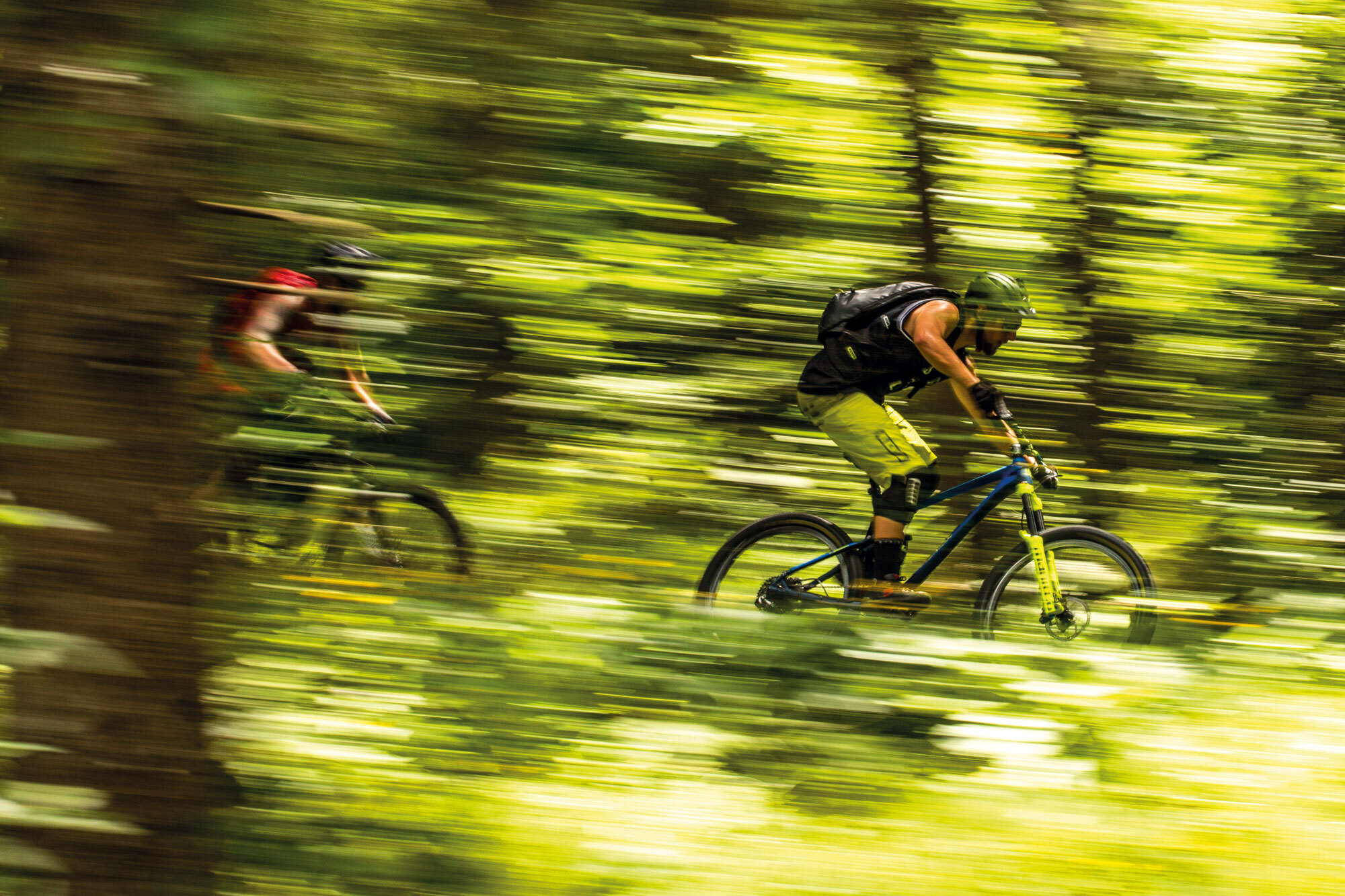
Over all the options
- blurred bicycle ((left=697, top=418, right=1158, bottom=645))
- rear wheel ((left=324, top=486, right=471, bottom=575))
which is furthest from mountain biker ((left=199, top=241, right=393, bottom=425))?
blurred bicycle ((left=697, top=418, right=1158, bottom=645))

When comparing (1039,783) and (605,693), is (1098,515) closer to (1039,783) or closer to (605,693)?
(1039,783)

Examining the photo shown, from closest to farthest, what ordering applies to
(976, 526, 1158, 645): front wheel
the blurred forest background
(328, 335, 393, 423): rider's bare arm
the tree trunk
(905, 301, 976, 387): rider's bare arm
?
the tree trunk, the blurred forest background, (328, 335, 393, 423): rider's bare arm, (905, 301, 976, 387): rider's bare arm, (976, 526, 1158, 645): front wheel

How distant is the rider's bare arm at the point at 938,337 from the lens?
157 inches

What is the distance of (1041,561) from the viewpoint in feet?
13.5

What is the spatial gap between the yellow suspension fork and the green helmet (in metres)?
0.68

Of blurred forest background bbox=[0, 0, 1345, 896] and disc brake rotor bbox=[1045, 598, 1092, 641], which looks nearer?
blurred forest background bbox=[0, 0, 1345, 896]

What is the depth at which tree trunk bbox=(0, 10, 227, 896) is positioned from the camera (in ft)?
6.15

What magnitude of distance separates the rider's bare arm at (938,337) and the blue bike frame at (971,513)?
444 millimetres

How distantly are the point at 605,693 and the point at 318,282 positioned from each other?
1753mm

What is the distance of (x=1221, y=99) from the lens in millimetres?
5285

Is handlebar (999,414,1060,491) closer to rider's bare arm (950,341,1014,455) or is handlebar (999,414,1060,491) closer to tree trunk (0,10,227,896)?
rider's bare arm (950,341,1014,455)

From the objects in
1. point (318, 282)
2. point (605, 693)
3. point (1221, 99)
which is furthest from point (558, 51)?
point (1221, 99)

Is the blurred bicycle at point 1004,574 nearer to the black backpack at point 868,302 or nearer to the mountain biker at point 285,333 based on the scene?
the black backpack at point 868,302

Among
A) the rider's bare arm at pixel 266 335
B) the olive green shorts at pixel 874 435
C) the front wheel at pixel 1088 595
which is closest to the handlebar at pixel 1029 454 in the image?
the front wheel at pixel 1088 595
